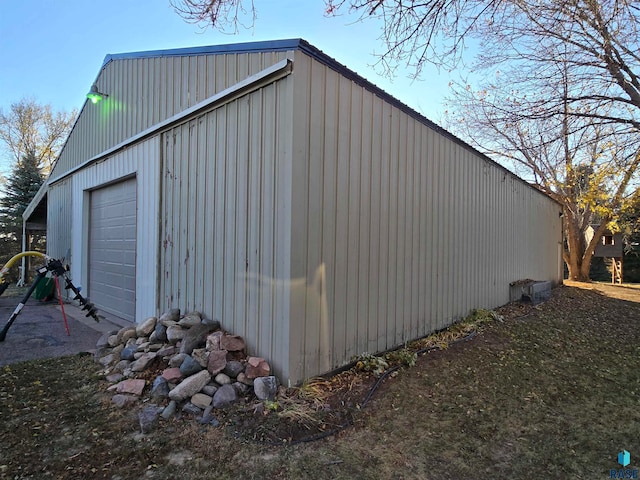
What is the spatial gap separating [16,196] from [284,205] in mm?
20344

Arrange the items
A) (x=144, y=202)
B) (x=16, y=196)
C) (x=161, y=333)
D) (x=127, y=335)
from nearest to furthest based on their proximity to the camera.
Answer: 1. (x=161, y=333)
2. (x=127, y=335)
3. (x=144, y=202)
4. (x=16, y=196)

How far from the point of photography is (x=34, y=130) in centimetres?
2025

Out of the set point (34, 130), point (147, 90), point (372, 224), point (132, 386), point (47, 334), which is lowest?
point (47, 334)

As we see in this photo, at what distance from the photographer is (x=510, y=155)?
12.9m


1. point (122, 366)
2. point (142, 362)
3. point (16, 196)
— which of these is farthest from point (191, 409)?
point (16, 196)

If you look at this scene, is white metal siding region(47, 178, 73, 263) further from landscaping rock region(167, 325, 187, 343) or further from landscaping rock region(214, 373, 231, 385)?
landscaping rock region(214, 373, 231, 385)

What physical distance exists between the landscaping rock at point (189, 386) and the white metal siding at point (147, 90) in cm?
281

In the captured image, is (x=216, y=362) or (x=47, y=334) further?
(x=47, y=334)

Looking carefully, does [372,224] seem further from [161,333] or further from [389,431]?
[161,333]

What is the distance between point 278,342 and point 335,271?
869mm

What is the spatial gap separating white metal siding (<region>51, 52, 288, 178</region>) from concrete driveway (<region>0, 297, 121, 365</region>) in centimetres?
302

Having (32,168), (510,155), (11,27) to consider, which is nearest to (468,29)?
(11,27)

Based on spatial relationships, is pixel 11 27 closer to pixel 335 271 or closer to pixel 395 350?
pixel 335 271

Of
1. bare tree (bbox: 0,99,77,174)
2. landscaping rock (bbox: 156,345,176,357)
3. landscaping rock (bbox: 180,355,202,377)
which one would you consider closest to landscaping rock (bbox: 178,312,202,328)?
landscaping rock (bbox: 156,345,176,357)
